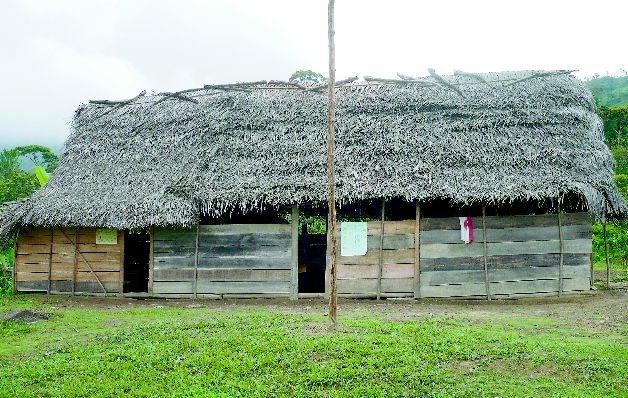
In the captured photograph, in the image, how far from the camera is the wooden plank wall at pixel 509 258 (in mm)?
11555

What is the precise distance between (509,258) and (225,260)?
5.84m

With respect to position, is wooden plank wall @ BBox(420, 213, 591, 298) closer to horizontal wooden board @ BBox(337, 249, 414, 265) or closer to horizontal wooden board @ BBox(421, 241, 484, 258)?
horizontal wooden board @ BBox(421, 241, 484, 258)

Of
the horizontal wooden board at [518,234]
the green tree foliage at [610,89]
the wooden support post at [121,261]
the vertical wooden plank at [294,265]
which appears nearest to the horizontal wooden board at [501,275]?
the horizontal wooden board at [518,234]

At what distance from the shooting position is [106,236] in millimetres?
12508

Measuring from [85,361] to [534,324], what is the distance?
6424 millimetres

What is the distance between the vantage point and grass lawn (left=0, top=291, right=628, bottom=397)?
224 inches

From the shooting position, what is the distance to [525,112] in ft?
40.9

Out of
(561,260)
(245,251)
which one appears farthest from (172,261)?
(561,260)

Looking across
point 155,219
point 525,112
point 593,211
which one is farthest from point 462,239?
point 155,219

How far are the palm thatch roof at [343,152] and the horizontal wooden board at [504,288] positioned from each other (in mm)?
1668

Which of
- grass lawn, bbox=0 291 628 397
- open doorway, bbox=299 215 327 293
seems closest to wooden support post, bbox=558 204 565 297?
grass lawn, bbox=0 291 628 397

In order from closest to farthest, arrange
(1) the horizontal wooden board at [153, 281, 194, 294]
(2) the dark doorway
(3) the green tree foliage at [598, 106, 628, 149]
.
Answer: (1) the horizontal wooden board at [153, 281, 194, 294]
(2) the dark doorway
(3) the green tree foliage at [598, 106, 628, 149]

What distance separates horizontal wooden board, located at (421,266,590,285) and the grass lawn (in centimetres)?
175

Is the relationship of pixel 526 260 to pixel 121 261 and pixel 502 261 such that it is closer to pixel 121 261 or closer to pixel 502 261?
pixel 502 261
